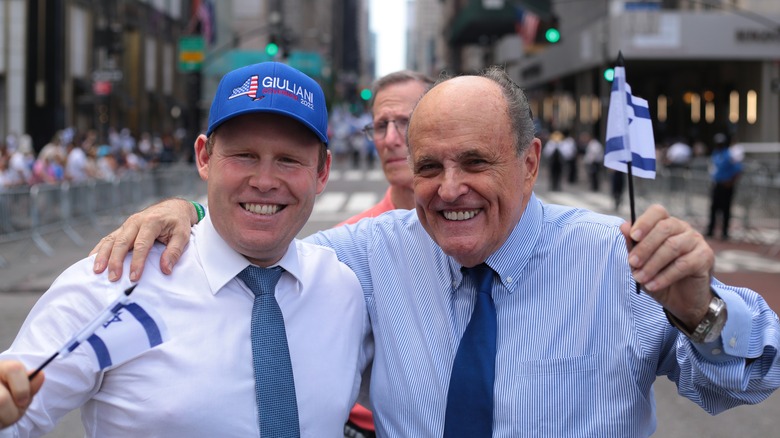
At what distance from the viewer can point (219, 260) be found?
272cm

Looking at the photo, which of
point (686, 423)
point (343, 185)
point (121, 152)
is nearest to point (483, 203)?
point (686, 423)

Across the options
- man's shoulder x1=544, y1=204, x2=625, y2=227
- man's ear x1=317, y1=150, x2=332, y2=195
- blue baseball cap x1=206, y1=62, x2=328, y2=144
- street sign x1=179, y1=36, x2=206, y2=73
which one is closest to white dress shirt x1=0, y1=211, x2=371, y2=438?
man's ear x1=317, y1=150, x2=332, y2=195

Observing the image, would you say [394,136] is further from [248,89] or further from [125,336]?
[125,336]

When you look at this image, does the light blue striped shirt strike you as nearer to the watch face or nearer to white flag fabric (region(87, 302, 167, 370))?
the watch face

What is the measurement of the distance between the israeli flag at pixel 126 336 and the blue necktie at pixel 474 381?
88 cm

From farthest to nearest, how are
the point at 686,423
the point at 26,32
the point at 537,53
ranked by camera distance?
the point at 537,53 < the point at 26,32 < the point at 686,423

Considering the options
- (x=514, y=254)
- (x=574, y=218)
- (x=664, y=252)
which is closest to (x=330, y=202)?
(x=574, y=218)

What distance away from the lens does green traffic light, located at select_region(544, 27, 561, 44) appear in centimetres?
2314

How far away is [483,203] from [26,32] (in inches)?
1550

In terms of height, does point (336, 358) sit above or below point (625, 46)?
below

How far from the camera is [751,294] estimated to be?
8.43ft

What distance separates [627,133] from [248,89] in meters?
1.10

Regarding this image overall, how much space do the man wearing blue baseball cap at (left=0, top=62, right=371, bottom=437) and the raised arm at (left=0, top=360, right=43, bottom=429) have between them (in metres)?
0.42

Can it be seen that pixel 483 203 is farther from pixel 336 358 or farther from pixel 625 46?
pixel 625 46
